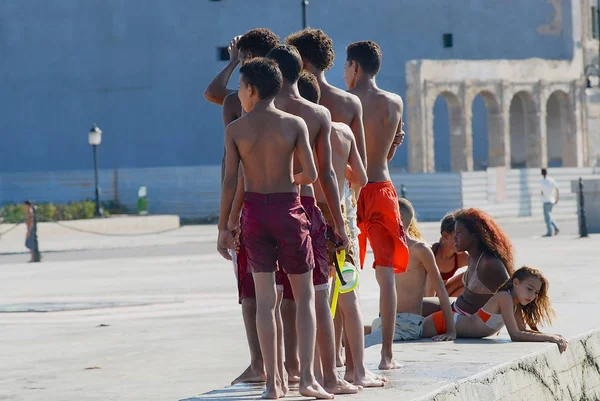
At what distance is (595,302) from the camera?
1180 centimetres

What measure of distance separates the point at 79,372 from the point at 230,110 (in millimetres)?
2824

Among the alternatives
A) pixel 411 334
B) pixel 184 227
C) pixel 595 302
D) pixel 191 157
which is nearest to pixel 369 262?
pixel 595 302

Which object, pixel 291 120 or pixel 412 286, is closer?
pixel 291 120

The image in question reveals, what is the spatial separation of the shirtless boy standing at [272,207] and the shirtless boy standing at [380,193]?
112 cm

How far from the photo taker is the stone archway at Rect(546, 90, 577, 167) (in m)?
46.2

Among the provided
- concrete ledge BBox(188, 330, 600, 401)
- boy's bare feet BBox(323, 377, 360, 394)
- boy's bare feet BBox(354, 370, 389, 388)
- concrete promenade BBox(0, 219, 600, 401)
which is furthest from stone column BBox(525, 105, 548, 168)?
boy's bare feet BBox(323, 377, 360, 394)

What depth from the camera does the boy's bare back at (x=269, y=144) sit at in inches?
266

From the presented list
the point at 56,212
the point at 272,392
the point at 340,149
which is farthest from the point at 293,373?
the point at 56,212

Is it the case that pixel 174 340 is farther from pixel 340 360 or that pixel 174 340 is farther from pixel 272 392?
pixel 272 392

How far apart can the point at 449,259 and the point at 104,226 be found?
25950 mm

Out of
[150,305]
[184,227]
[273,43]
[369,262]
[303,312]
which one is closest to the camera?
[303,312]

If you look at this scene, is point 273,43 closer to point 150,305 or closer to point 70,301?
point 150,305

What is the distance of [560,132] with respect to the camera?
162ft

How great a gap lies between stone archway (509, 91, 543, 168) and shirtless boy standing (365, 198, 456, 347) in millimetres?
36108
